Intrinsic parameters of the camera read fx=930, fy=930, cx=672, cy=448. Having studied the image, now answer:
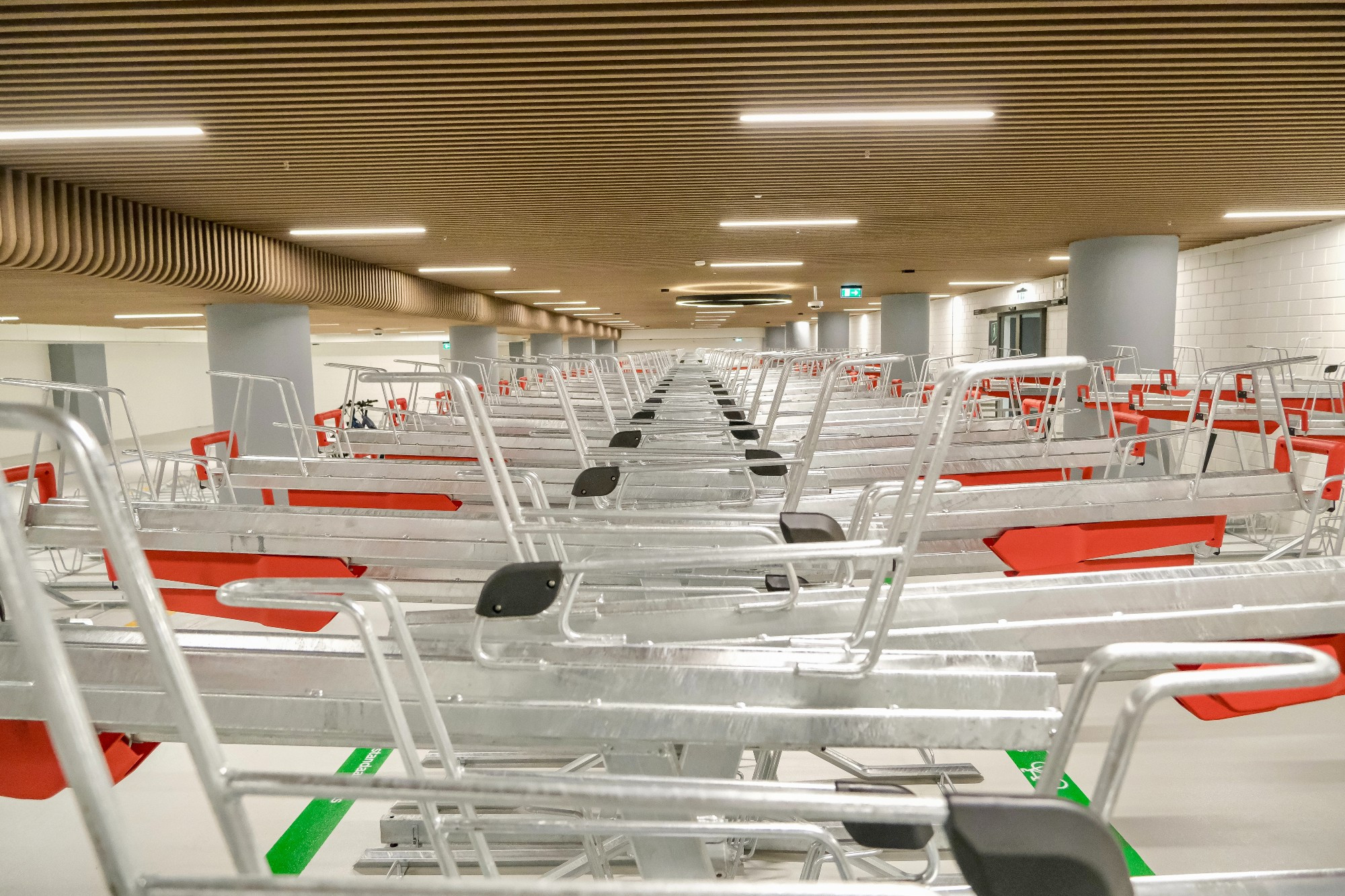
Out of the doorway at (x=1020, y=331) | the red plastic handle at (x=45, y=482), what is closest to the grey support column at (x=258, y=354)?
the red plastic handle at (x=45, y=482)

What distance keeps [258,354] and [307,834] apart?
8.61 meters

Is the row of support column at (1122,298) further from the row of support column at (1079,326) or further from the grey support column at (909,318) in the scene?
the grey support column at (909,318)

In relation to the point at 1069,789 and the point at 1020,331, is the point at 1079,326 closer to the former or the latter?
the point at 1069,789

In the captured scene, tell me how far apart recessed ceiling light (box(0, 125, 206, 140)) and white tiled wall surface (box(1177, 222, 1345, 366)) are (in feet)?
35.3

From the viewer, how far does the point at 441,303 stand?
16.5 meters

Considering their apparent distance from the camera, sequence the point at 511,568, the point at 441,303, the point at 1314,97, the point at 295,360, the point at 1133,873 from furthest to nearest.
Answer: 1. the point at 441,303
2. the point at 295,360
3. the point at 1314,97
4. the point at 1133,873
5. the point at 511,568

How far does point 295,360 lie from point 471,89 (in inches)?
314

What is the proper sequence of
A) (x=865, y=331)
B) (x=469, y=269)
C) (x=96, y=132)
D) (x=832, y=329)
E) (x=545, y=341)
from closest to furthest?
1. (x=96, y=132)
2. (x=469, y=269)
3. (x=832, y=329)
4. (x=545, y=341)
5. (x=865, y=331)

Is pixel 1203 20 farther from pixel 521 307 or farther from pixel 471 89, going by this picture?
pixel 521 307

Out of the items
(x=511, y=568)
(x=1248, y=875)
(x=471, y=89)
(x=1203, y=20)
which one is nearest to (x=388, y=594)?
(x=511, y=568)

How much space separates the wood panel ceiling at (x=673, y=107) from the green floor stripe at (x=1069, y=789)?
2.99m

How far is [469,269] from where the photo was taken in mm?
13250

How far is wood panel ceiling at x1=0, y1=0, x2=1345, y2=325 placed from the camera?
12.0 ft

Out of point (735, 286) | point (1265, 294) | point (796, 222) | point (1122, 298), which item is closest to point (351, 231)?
point (796, 222)
